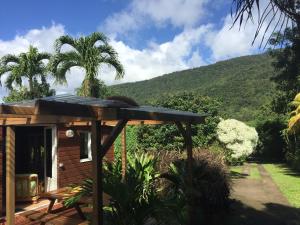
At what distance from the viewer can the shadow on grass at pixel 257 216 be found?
9156mm

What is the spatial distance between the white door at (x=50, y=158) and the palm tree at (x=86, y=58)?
5.75 m

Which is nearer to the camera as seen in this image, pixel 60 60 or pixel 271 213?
pixel 271 213

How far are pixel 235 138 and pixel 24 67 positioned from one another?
1237 centimetres

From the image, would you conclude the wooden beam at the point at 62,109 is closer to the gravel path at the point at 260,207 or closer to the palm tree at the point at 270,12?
the palm tree at the point at 270,12

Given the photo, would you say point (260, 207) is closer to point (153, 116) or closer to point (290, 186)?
point (290, 186)

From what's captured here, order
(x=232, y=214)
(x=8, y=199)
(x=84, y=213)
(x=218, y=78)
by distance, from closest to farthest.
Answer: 1. (x=8, y=199)
2. (x=84, y=213)
3. (x=232, y=214)
4. (x=218, y=78)

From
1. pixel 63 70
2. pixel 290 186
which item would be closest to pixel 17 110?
pixel 290 186

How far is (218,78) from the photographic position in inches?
2613

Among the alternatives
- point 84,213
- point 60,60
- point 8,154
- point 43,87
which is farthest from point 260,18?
point 43,87

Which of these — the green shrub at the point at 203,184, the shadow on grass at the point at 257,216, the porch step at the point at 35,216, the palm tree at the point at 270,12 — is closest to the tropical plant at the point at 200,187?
the green shrub at the point at 203,184

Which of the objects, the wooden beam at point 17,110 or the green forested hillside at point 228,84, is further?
the green forested hillside at point 228,84

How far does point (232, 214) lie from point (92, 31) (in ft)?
39.2

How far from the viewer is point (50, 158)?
1273 centimetres

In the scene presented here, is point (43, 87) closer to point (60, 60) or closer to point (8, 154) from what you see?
point (60, 60)
